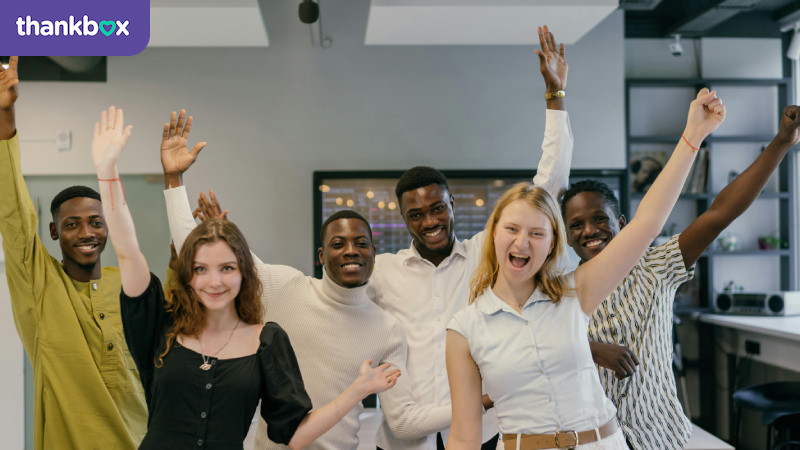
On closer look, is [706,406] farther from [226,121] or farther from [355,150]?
[226,121]

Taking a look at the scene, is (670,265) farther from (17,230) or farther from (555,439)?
(17,230)

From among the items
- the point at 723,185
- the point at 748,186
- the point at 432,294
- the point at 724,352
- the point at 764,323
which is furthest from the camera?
the point at 723,185

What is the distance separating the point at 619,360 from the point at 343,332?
0.76 m

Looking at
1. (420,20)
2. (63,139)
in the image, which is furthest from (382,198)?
(63,139)

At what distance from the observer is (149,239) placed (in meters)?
4.60

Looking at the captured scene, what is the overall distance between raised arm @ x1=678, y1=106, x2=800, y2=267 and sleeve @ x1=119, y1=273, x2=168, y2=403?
56.3 inches

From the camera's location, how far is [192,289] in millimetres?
1683

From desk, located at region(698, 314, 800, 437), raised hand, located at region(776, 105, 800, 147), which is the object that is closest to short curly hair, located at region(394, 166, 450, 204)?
raised hand, located at region(776, 105, 800, 147)

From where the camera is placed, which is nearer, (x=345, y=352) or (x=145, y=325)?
(x=145, y=325)

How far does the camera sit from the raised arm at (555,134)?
208cm

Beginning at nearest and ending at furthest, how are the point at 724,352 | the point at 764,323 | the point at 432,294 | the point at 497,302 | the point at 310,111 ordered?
the point at 497,302
the point at 432,294
the point at 764,323
the point at 310,111
the point at 724,352

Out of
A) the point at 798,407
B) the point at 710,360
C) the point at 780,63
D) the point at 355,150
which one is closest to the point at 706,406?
the point at 710,360

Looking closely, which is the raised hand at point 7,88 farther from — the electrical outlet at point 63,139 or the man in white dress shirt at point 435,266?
the electrical outlet at point 63,139

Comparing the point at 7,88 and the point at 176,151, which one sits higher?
the point at 7,88
